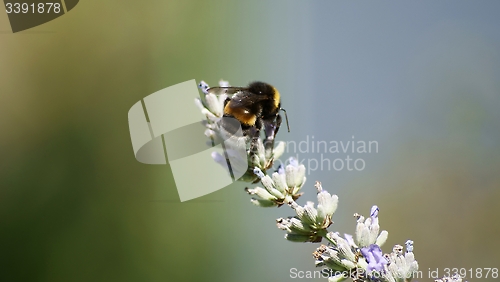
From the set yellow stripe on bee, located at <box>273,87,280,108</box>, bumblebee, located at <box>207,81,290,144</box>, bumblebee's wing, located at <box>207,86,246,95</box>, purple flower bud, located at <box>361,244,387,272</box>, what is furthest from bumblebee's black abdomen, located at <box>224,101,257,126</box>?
purple flower bud, located at <box>361,244,387,272</box>

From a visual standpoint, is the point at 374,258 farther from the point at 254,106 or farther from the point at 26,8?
the point at 26,8

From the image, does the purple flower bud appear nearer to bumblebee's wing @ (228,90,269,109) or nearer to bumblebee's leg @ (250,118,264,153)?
bumblebee's leg @ (250,118,264,153)

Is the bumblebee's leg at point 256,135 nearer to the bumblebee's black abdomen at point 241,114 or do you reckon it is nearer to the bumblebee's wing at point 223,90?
the bumblebee's black abdomen at point 241,114

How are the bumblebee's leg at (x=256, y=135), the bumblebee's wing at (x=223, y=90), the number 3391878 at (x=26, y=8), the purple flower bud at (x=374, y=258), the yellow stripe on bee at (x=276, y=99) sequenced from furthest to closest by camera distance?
the number 3391878 at (x=26, y=8) < the yellow stripe on bee at (x=276, y=99) < the bumblebee's wing at (x=223, y=90) < the bumblebee's leg at (x=256, y=135) < the purple flower bud at (x=374, y=258)

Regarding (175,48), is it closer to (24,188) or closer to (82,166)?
(82,166)

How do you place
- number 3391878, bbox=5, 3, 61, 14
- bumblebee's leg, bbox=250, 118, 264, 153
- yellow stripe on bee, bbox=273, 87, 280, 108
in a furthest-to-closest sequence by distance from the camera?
number 3391878, bbox=5, 3, 61, 14
yellow stripe on bee, bbox=273, 87, 280, 108
bumblebee's leg, bbox=250, 118, 264, 153

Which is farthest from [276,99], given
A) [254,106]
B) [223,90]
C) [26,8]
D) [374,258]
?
[26,8]

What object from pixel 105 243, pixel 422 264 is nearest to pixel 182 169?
pixel 105 243

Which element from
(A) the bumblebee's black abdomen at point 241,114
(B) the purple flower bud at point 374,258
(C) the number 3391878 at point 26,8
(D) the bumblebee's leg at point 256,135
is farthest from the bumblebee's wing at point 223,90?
(C) the number 3391878 at point 26,8
